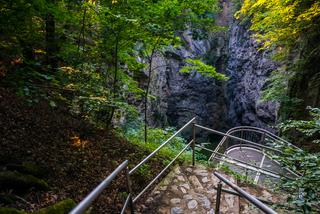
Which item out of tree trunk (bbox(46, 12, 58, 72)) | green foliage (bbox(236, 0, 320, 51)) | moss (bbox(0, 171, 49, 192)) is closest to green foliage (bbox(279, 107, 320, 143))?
green foliage (bbox(236, 0, 320, 51))

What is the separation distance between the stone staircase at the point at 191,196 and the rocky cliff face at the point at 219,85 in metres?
11.0

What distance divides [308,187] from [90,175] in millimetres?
3089

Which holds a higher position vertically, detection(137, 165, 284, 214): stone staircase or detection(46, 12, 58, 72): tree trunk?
detection(46, 12, 58, 72): tree trunk

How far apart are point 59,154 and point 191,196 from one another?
2.36 m

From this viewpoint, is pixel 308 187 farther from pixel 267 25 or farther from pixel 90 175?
pixel 267 25

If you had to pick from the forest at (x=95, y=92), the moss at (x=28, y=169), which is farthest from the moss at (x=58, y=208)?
the moss at (x=28, y=169)

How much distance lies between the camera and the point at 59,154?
4156 mm

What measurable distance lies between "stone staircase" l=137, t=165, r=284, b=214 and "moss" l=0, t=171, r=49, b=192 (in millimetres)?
1426

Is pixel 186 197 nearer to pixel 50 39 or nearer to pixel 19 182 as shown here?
pixel 19 182

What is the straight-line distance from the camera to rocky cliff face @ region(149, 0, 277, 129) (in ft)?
58.4

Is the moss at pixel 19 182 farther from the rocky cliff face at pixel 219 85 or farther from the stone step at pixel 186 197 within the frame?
the rocky cliff face at pixel 219 85

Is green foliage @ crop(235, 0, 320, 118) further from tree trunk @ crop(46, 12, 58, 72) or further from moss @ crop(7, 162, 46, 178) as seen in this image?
moss @ crop(7, 162, 46, 178)

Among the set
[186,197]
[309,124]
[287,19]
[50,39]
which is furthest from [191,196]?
[287,19]

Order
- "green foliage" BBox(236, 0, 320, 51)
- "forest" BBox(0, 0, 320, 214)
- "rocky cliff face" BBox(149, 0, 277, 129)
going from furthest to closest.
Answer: "rocky cliff face" BBox(149, 0, 277, 129) < "green foliage" BBox(236, 0, 320, 51) < "forest" BBox(0, 0, 320, 214)
